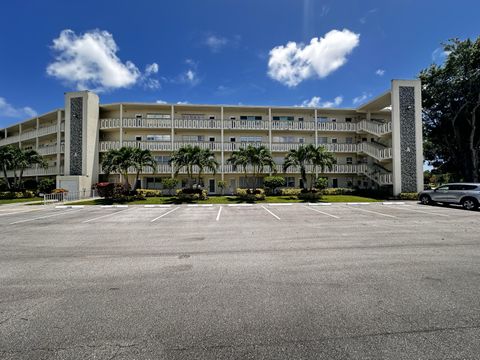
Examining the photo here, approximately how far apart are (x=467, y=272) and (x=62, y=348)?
24.6 feet

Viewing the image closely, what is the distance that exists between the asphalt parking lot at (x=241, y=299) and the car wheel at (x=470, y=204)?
12806 millimetres

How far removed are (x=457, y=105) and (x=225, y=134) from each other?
1142 inches

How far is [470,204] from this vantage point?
53.5 feet

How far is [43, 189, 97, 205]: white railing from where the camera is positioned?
2484 centimetres

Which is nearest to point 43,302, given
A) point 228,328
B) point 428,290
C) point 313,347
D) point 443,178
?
point 228,328

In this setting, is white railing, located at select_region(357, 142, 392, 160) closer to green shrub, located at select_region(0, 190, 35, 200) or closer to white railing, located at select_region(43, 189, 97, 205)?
white railing, located at select_region(43, 189, 97, 205)

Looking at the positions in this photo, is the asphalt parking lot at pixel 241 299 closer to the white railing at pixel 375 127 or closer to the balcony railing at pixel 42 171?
the white railing at pixel 375 127

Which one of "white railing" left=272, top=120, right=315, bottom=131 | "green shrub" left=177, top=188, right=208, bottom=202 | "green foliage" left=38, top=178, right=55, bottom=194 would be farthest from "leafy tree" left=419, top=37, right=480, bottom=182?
"green foliage" left=38, top=178, right=55, bottom=194

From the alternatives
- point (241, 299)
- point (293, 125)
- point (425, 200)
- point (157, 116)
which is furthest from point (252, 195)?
point (241, 299)

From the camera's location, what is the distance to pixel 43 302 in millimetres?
3756

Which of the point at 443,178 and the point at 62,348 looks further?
the point at 443,178

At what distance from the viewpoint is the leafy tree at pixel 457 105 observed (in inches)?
992

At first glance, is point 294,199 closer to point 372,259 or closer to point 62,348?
point 372,259

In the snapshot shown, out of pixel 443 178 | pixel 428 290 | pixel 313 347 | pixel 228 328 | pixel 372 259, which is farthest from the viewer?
pixel 443 178
